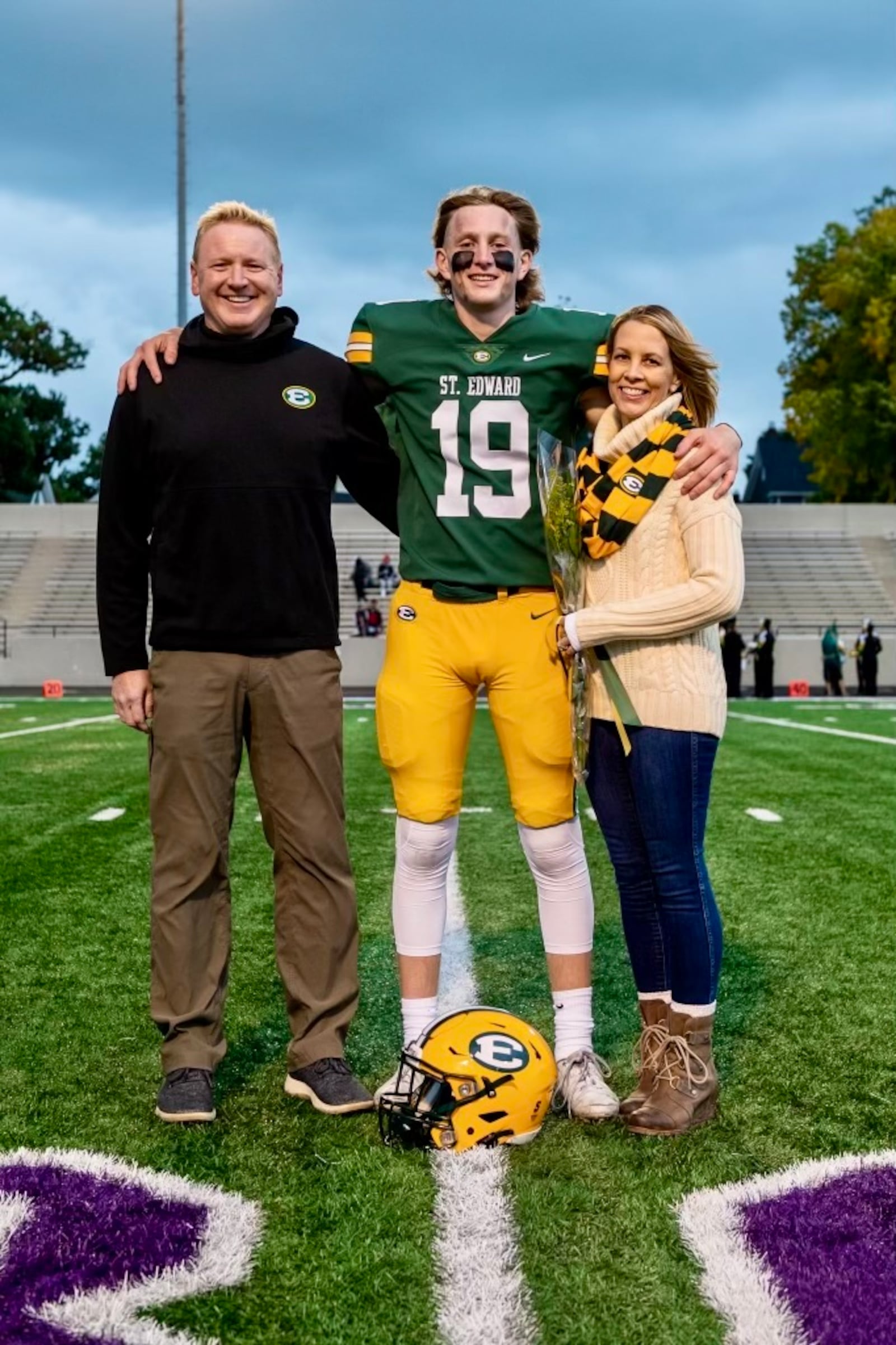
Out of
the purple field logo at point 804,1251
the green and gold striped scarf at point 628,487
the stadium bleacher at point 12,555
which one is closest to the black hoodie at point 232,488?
the green and gold striped scarf at point 628,487

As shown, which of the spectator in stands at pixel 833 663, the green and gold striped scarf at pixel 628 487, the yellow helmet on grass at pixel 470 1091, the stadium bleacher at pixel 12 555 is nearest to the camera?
the yellow helmet on grass at pixel 470 1091

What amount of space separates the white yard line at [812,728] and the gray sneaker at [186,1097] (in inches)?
409

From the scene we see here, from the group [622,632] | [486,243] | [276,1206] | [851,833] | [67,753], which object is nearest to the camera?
[276,1206]

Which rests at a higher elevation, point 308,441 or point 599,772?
point 308,441

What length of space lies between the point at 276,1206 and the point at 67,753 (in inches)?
379

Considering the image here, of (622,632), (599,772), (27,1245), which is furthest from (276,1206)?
(622,632)

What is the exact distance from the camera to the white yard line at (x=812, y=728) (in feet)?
43.4

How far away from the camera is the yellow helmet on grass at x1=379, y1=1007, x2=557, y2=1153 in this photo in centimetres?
279

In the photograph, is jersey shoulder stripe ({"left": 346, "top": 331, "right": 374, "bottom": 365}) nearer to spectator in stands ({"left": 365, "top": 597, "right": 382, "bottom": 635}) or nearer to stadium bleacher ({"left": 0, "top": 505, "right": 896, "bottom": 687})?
spectator in stands ({"left": 365, "top": 597, "right": 382, "bottom": 635})

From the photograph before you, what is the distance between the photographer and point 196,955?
10.4 feet

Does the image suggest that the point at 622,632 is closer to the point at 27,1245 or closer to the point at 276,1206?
the point at 276,1206

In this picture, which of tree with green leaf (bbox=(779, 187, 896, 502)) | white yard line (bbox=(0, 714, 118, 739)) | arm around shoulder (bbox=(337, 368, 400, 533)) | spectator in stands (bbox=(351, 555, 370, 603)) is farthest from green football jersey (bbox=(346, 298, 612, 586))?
tree with green leaf (bbox=(779, 187, 896, 502))

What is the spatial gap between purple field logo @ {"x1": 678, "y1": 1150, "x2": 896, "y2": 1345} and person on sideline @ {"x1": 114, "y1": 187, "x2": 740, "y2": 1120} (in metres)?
0.51

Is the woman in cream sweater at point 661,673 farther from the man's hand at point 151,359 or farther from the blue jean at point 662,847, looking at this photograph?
the man's hand at point 151,359
